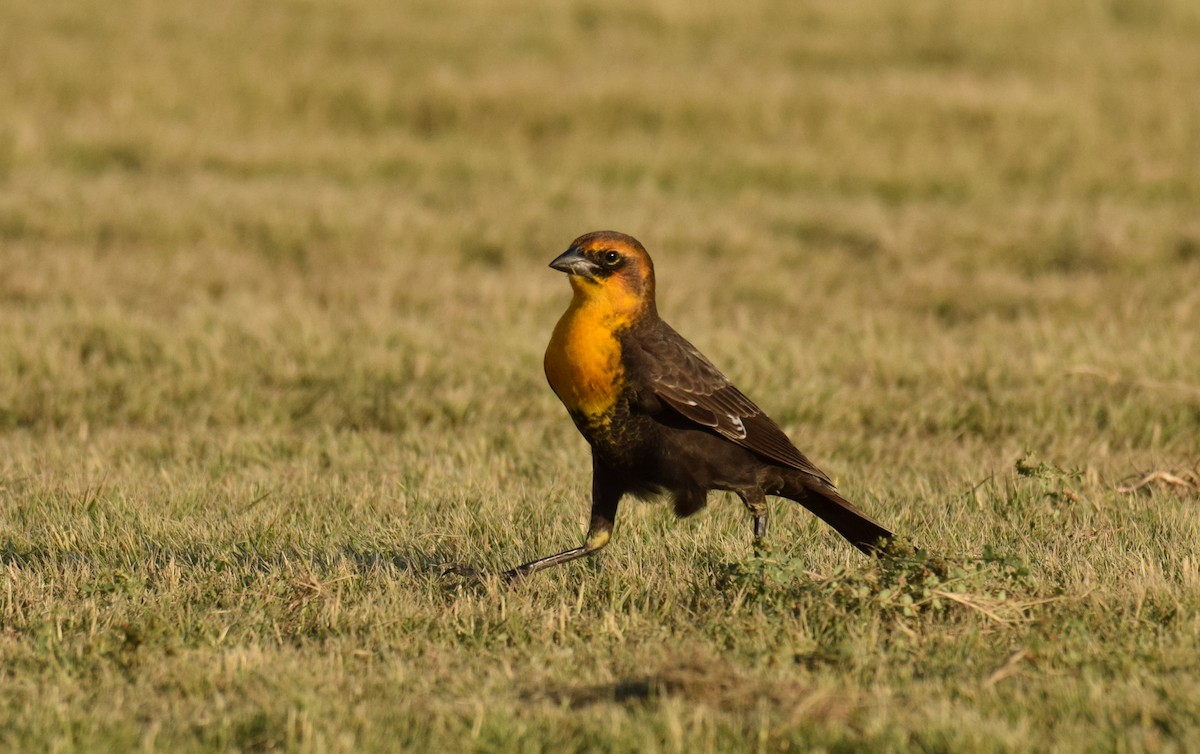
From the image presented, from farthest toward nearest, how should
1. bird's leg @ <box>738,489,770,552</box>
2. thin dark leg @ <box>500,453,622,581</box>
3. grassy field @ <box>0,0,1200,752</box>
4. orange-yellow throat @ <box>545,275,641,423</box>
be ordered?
1. bird's leg @ <box>738,489,770,552</box>
2. thin dark leg @ <box>500,453,622,581</box>
3. orange-yellow throat @ <box>545,275,641,423</box>
4. grassy field @ <box>0,0,1200,752</box>

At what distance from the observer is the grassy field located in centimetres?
434

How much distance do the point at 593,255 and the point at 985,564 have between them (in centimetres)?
170

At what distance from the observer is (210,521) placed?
6.08 meters

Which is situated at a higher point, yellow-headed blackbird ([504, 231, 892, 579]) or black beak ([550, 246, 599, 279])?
black beak ([550, 246, 599, 279])

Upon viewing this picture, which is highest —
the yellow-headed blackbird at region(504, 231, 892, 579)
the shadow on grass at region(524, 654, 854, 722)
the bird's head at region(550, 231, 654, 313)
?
the bird's head at region(550, 231, 654, 313)

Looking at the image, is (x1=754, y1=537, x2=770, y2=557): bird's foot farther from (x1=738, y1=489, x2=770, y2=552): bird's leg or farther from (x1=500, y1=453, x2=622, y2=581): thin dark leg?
(x1=500, y1=453, x2=622, y2=581): thin dark leg

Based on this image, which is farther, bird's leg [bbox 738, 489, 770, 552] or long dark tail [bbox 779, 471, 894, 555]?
bird's leg [bbox 738, 489, 770, 552]

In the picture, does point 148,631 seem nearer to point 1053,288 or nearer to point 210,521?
point 210,521

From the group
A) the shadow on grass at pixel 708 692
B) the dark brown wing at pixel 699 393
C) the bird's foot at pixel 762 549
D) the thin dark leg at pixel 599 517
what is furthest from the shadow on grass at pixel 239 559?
the shadow on grass at pixel 708 692

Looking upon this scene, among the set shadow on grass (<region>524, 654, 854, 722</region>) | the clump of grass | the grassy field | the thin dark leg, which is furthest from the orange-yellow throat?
shadow on grass (<region>524, 654, 854, 722</region>)

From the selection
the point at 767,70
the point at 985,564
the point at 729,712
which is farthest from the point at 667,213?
the point at 729,712

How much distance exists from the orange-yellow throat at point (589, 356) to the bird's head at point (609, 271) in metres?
0.01

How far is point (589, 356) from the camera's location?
5.21m

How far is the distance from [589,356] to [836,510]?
1.13 m
